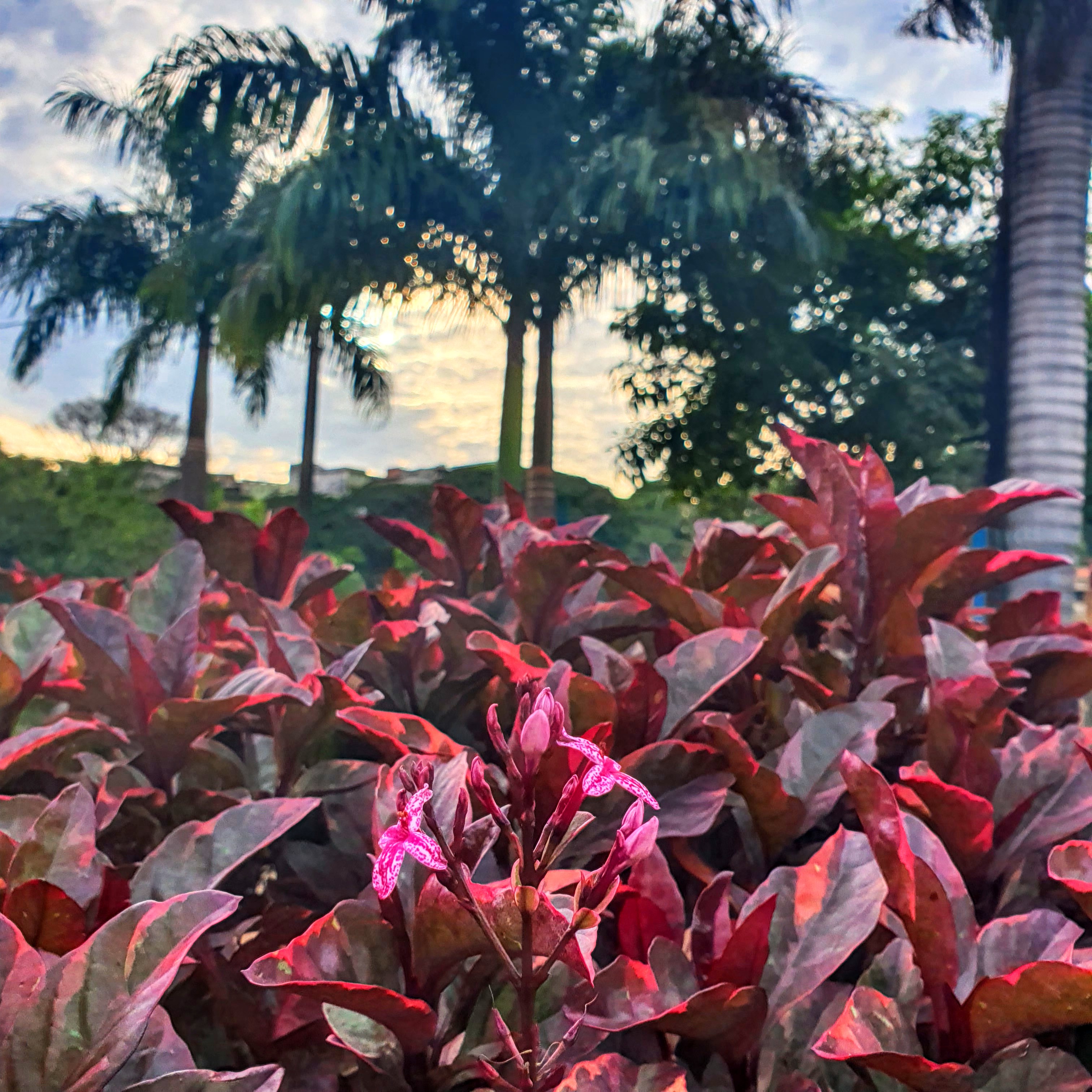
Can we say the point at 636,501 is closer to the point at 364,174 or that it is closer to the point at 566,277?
the point at 566,277

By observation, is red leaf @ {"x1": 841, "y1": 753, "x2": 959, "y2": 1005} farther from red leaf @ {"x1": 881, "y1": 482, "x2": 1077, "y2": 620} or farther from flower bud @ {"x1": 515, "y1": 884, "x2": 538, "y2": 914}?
red leaf @ {"x1": 881, "y1": 482, "x2": 1077, "y2": 620}

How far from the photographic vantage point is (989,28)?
28.9 ft

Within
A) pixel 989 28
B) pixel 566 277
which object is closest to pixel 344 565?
pixel 989 28

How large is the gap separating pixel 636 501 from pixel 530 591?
65.9 ft

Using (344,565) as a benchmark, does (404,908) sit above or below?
below

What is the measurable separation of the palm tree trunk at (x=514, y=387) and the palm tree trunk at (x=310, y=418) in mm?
3837

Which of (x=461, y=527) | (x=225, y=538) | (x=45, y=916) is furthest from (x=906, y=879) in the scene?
(x=225, y=538)

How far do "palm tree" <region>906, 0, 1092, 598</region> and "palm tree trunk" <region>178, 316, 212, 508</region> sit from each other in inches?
567

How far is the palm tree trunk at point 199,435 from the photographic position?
18312 millimetres

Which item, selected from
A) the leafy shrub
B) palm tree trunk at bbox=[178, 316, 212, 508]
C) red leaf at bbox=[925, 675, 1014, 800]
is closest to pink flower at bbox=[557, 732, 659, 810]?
the leafy shrub

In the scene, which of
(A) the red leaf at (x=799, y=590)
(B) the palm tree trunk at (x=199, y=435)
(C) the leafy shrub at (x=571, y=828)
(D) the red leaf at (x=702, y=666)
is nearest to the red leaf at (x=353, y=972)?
(C) the leafy shrub at (x=571, y=828)

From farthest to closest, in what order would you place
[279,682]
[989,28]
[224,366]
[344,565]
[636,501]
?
[636,501], [224,366], [989,28], [344,565], [279,682]

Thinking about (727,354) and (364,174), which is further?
(727,354)

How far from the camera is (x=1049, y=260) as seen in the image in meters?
7.06
